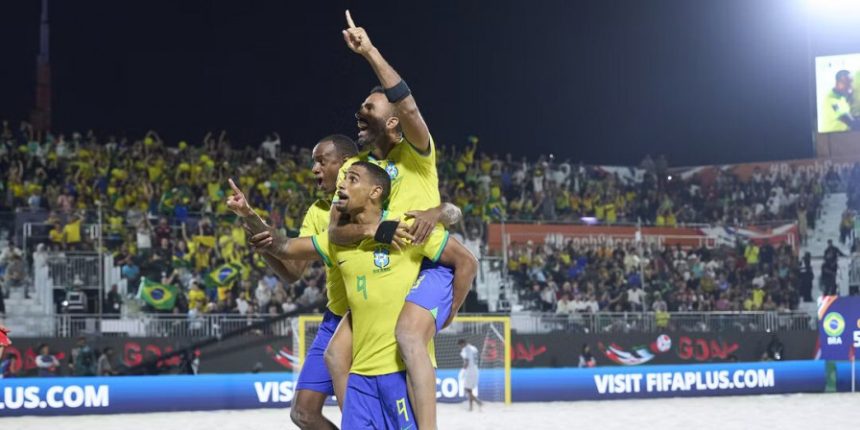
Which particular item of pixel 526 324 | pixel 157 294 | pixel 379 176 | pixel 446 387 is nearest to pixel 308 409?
pixel 379 176

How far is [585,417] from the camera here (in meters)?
17.1

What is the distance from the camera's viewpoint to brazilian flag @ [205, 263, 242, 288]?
2166 cm

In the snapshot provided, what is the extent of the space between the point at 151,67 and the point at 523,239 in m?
15.0

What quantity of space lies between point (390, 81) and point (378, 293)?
118 cm

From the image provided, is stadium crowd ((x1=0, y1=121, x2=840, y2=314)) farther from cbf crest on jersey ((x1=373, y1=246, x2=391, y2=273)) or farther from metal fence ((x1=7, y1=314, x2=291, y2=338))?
cbf crest on jersey ((x1=373, y1=246, x2=391, y2=273))

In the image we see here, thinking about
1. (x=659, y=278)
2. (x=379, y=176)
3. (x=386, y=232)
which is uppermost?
(x=379, y=176)

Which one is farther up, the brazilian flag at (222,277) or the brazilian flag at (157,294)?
the brazilian flag at (222,277)

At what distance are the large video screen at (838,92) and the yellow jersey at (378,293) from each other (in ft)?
97.2

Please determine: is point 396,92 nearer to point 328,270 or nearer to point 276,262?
point 328,270

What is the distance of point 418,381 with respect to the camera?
5.96 meters

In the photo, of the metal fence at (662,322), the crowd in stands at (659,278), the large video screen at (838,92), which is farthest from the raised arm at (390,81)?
the large video screen at (838,92)

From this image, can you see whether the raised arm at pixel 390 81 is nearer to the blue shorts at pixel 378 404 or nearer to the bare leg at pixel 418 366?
the bare leg at pixel 418 366

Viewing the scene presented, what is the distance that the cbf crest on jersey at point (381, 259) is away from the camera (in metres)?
6.15

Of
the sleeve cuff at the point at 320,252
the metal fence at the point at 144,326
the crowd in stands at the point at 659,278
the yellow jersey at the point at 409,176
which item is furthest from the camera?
the crowd in stands at the point at 659,278
